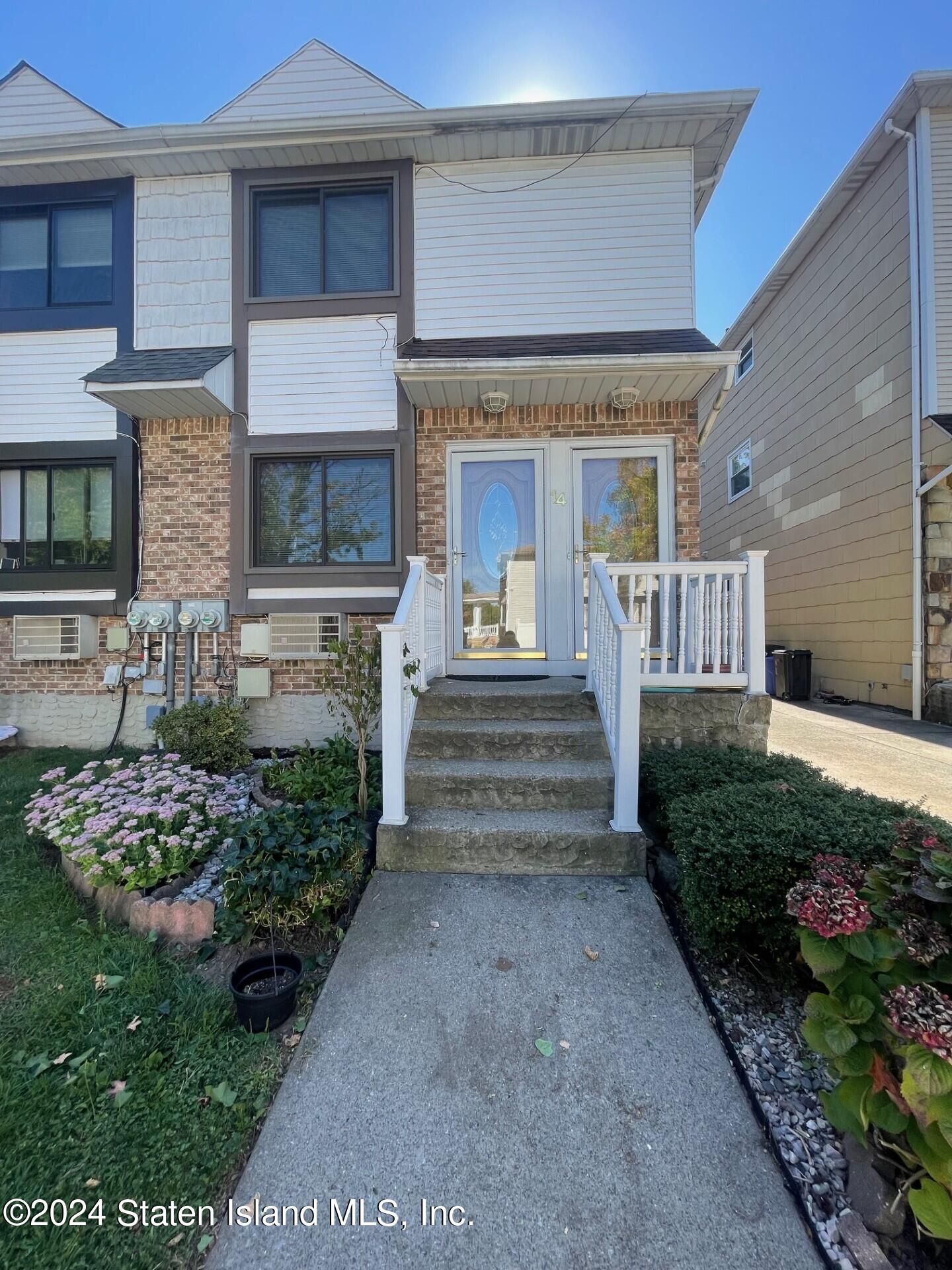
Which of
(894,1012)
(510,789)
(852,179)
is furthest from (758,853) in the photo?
(852,179)

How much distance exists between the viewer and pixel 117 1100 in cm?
177

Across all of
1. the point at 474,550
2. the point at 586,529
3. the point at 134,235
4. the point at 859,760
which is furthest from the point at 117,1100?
the point at 134,235

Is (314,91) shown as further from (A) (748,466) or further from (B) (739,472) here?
(B) (739,472)

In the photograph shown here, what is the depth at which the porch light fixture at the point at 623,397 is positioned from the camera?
5.00 metres

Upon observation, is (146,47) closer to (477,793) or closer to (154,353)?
(154,353)

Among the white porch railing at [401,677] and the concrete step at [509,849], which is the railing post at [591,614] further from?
the concrete step at [509,849]

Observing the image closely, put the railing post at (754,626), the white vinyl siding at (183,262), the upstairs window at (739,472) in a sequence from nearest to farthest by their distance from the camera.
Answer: the railing post at (754,626), the white vinyl siding at (183,262), the upstairs window at (739,472)

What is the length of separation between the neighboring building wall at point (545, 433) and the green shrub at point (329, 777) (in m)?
1.99

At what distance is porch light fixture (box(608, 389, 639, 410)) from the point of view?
500cm

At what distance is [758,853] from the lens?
216 centimetres

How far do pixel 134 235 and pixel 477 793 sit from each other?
6.42 m

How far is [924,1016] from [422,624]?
132 inches

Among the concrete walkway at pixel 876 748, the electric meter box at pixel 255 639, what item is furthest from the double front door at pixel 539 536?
the concrete walkway at pixel 876 748

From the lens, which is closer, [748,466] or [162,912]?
[162,912]
